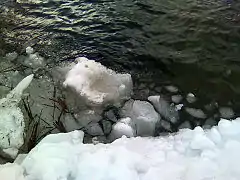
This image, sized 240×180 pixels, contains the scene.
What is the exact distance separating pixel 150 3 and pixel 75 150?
6.89ft

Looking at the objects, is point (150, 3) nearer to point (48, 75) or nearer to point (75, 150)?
point (48, 75)

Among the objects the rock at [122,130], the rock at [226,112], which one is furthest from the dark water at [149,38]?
the rock at [122,130]

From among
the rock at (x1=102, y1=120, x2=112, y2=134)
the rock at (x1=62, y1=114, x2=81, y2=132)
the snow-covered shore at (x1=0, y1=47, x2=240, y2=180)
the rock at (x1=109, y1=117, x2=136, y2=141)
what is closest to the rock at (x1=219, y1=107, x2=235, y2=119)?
the snow-covered shore at (x1=0, y1=47, x2=240, y2=180)

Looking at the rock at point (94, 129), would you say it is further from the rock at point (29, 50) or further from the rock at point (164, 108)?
the rock at point (29, 50)

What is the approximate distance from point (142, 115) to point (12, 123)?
0.90 meters

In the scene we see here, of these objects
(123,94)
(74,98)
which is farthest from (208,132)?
(74,98)

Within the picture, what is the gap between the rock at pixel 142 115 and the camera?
2.43 meters

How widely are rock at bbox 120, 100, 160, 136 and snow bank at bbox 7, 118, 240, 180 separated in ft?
0.78

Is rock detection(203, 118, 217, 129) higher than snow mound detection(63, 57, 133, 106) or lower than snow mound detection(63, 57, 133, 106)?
lower

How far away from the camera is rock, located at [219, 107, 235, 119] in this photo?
100.0 inches

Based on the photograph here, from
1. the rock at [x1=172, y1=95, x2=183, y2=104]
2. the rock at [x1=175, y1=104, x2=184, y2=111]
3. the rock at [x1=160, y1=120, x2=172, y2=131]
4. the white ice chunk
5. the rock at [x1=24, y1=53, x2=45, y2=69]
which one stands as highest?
the rock at [x1=24, y1=53, x2=45, y2=69]

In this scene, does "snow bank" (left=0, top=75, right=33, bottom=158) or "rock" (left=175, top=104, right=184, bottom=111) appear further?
"rock" (left=175, top=104, right=184, bottom=111)

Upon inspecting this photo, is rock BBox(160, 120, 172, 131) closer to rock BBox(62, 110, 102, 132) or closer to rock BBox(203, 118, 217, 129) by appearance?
rock BBox(203, 118, 217, 129)

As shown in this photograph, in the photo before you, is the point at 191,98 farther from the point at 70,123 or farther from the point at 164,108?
the point at 70,123
